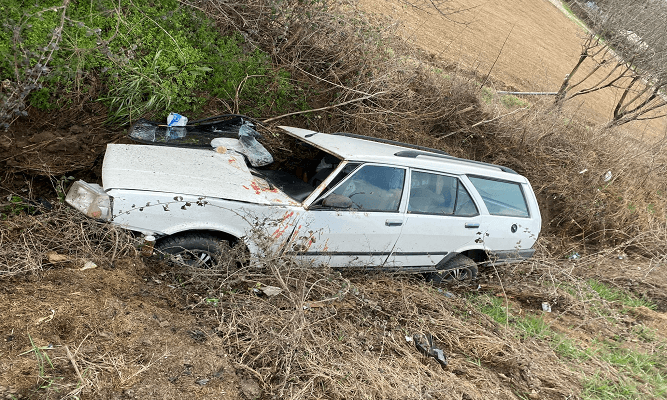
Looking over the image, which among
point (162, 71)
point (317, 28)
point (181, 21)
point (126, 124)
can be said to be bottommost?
point (126, 124)

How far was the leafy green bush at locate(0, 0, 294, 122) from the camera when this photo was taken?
5242 mm

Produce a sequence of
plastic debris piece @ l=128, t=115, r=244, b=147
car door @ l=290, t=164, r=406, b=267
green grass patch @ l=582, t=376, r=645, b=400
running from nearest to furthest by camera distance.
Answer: green grass patch @ l=582, t=376, r=645, b=400 < car door @ l=290, t=164, r=406, b=267 < plastic debris piece @ l=128, t=115, r=244, b=147

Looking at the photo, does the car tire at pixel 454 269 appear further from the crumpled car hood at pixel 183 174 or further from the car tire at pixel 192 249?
the car tire at pixel 192 249

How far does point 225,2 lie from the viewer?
23.8 ft

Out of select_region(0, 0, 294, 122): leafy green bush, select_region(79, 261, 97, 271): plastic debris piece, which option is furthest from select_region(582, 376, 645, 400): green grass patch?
select_region(0, 0, 294, 122): leafy green bush

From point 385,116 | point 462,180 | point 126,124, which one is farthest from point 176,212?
point 385,116

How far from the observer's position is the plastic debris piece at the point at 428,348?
3809mm

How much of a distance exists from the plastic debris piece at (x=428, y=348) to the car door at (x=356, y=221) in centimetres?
98

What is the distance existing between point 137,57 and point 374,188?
12.3 feet

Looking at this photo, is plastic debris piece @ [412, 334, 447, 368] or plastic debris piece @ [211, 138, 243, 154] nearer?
plastic debris piece @ [412, 334, 447, 368]

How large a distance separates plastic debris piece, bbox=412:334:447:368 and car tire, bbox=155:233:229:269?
181cm

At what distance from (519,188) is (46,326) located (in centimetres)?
510

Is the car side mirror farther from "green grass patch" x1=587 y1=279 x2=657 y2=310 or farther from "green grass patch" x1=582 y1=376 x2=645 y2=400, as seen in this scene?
"green grass patch" x1=587 y1=279 x2=657 y2=310

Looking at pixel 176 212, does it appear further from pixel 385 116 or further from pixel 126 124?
pixel 385 116
